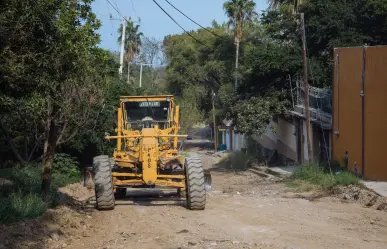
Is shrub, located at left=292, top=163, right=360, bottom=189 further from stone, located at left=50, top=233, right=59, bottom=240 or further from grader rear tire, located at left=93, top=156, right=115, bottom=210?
stone, located at left=50, top=233, right=59, bottom=240

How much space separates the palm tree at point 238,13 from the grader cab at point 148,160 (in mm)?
34027

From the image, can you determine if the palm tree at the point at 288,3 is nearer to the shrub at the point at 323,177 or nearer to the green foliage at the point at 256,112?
the green foliage at the point at 256,112

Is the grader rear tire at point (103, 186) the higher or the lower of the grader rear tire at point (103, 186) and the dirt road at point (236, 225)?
the higher

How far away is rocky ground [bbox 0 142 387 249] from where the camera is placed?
10.1 metres

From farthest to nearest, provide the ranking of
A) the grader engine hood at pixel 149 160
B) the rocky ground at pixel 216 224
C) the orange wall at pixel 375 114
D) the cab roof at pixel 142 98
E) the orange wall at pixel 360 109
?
the orange wall at pixel 360 109, the orange wall at pixel 375 114, the cab roof at pixel 142 98, the grader engine hood at pixel 149 160, the rocky ground at pixel 216 224

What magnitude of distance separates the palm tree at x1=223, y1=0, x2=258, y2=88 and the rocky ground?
34.3 metres

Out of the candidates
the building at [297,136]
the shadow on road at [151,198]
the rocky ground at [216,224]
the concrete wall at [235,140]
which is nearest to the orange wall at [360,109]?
the rocky ground at [216,224]

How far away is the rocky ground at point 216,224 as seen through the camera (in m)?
10.1

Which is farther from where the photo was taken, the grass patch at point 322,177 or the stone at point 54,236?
the grass patch at point 322,177

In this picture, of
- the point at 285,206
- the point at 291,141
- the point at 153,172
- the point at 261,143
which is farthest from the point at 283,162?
the point at 153,172

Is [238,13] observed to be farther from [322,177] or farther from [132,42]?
[322,177]

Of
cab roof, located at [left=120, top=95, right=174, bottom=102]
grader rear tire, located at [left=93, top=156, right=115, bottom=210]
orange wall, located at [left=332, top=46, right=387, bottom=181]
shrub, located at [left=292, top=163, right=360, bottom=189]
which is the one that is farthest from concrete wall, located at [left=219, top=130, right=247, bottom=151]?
grader rear tire, located at [left=93, top=156, right=115, bottom=210]

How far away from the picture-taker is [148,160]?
1466 centimetres

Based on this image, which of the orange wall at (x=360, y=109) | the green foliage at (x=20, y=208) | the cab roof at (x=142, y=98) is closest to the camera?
the green foliage at (x=20, y=208)
